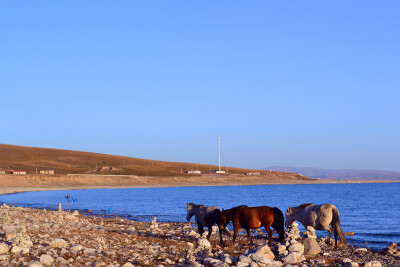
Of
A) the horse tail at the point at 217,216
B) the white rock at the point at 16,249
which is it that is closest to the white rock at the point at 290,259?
the horse tail at the point at 217,216

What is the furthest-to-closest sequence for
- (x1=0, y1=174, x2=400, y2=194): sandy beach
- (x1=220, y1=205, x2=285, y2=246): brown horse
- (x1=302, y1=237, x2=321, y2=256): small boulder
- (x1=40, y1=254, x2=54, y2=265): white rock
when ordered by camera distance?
(x1=0, y1=174, x2=400, y2=194): sandy beach → (x1=220, y1=205, x2=285, y2=246): brown horse → (x1=302, y1=237, x2=321, y2=256): small boulder → (x1=40, y1=254, x2=54, y2=265): white rock

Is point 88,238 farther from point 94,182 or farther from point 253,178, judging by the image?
point 253,178

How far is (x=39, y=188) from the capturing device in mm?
103375

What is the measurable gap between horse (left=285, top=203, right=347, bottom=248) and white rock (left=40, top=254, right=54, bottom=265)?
35.5ft

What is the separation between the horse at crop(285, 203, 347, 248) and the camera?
18297 millimetres

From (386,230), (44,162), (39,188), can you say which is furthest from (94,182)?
(386,230)

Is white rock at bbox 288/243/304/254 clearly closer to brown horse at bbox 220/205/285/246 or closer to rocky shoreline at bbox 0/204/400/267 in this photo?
rocky shoreline at bbox 0/204/400/267

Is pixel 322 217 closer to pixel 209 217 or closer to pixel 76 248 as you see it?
pixel 209 217

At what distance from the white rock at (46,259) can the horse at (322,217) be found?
10831 millimetres

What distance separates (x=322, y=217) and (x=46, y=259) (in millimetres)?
10979

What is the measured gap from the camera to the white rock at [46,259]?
1227 cm

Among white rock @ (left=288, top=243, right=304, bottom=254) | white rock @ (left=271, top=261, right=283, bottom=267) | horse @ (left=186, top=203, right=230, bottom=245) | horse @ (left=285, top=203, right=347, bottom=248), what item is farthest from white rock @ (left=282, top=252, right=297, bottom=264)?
horse @ (left=285, top=203, right=347, bottom=248)

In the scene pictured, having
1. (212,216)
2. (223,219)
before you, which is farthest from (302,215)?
(212,216)

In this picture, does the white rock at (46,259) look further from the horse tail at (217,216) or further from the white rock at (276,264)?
the horse tail at (217,216)
